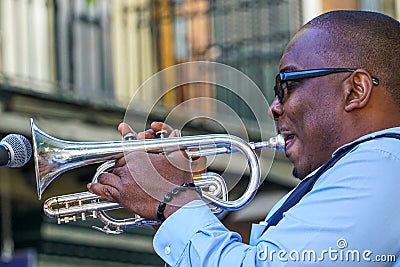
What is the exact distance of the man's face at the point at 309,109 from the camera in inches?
118

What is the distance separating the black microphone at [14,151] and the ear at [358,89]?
1055 millimetres

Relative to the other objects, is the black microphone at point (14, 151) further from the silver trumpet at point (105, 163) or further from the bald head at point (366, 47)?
the bald head at point (366, 47)

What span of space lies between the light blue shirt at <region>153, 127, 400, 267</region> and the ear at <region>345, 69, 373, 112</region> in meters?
0.19

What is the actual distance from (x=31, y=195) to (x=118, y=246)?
3.34ft

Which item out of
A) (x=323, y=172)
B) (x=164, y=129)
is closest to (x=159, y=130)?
(x=164, y=129)

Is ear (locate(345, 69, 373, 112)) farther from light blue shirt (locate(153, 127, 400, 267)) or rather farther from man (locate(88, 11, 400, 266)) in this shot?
light blue shirt (locate(153, 127, 400, 267))

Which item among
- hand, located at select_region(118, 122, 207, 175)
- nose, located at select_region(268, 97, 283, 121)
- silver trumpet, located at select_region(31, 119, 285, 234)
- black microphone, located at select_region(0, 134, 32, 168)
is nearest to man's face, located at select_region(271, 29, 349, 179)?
nose, located at select_region(268, 97, 283, 121)

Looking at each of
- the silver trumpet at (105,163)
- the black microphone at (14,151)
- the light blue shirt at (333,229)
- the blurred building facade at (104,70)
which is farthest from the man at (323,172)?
the blurred building facade at (104,70)

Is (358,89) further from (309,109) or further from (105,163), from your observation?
(105,163)

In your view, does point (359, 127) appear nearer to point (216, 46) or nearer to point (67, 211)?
point (67, 211)

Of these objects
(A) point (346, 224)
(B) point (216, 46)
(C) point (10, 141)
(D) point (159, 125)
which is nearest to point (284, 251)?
(A) point (346, 224)

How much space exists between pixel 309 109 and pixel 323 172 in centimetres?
26

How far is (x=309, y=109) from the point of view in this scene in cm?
303

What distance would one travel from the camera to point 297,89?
3.06 metres
